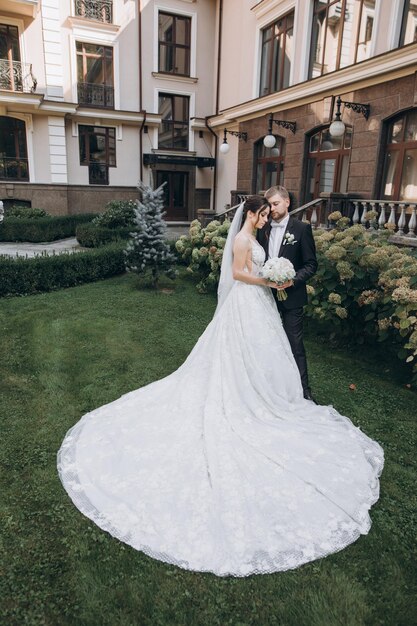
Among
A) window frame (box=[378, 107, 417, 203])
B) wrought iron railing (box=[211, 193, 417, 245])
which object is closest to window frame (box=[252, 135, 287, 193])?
wrought iron railing (box=[211, 193, 417, 245])

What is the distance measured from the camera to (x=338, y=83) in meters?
13.0

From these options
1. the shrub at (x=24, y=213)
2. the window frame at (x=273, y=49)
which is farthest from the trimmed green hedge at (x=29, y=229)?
the window frame at (x=273, y=49)

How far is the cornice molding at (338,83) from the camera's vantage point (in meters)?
10.9

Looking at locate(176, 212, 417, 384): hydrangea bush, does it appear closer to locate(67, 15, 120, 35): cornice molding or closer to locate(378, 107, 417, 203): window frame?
locate(378, 107, 417, 203): window frame

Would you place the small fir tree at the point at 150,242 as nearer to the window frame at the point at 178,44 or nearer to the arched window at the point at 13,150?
the arched window at the point at 13,150

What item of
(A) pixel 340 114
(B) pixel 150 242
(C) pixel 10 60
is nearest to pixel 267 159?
(A) pixel 340 114

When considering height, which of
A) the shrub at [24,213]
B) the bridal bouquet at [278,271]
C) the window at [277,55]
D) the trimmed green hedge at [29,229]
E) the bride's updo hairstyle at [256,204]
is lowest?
the trimmed green hedge at [29,229]

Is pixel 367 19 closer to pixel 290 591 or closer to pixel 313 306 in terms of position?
pixel 313 306

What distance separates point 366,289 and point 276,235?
6.16ft

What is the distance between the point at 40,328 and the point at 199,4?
20414mm

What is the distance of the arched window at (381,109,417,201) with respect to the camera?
453 inches

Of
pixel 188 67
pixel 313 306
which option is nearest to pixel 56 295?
pixel 313 306

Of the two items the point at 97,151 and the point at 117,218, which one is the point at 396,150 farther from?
the point at 97,151

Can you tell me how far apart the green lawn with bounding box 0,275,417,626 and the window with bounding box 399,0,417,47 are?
9.81 m
